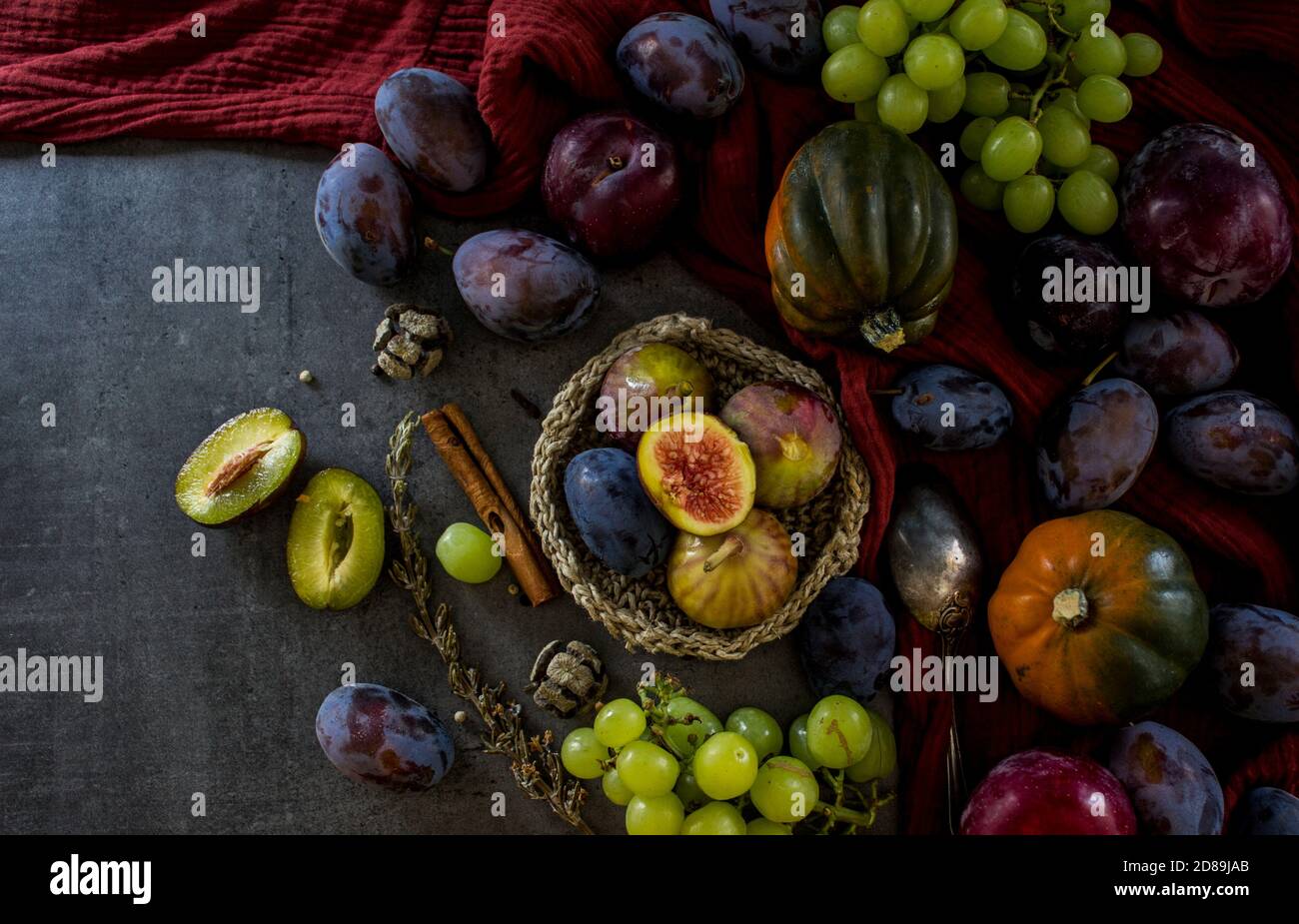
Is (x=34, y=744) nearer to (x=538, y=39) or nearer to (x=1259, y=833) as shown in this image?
(x=538, y=39)

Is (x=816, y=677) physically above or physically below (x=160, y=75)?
below

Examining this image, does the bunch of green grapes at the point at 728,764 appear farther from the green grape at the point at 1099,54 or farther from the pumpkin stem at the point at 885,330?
the green grape at the point at 1099,54

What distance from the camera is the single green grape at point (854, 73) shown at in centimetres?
160

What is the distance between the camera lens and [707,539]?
1574mm

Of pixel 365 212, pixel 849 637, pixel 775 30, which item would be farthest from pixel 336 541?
pixel 775 30

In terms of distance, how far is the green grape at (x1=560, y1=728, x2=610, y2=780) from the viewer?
1627 mm

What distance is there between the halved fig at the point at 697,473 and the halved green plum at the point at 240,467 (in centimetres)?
67

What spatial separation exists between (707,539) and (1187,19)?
4.28 ft

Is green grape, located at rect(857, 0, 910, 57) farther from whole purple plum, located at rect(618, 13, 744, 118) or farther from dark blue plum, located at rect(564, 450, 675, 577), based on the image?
dark blue plum, located at rect(564, 450, 675, 577)

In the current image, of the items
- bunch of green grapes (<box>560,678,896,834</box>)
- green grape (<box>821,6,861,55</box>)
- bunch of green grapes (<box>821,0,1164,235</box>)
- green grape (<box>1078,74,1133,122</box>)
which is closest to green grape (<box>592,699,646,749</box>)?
bunch of green grapes (<box>560,678,896,834</box>)

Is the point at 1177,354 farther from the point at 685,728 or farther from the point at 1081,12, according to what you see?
the point at 685,728

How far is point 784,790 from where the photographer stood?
153 centimetres

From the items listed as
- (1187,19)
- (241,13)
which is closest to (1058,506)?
(1187,19)
